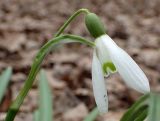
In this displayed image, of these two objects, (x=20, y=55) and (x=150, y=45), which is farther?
(x=150, y=45)

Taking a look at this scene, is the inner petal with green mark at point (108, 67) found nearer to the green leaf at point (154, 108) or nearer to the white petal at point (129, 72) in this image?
the white petal at point (129, 72)

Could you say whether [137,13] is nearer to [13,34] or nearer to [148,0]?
[148,0]

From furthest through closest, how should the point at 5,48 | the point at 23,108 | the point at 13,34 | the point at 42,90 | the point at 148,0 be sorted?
1. the point at 148,0
2. the point at 13,34
3. the point at 5,48
4. the point at 23,108
5. the point at 42,90

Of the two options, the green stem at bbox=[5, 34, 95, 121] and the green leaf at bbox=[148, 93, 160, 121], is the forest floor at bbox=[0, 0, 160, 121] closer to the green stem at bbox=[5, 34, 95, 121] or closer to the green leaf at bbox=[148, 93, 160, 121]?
the green stem at bbox=[5, 34, 95, 121]

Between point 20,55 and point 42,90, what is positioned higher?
point 20,55

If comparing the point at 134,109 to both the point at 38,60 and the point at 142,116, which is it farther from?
the point at 38,60

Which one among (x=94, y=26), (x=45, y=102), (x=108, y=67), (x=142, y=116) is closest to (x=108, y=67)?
(x=108, y=67)

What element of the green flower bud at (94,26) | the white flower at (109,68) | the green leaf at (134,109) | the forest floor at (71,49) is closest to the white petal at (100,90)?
the white flower at (109,68)

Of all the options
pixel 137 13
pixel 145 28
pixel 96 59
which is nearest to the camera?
pixel 96 59

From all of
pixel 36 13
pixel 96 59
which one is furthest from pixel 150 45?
pixel 96 59
